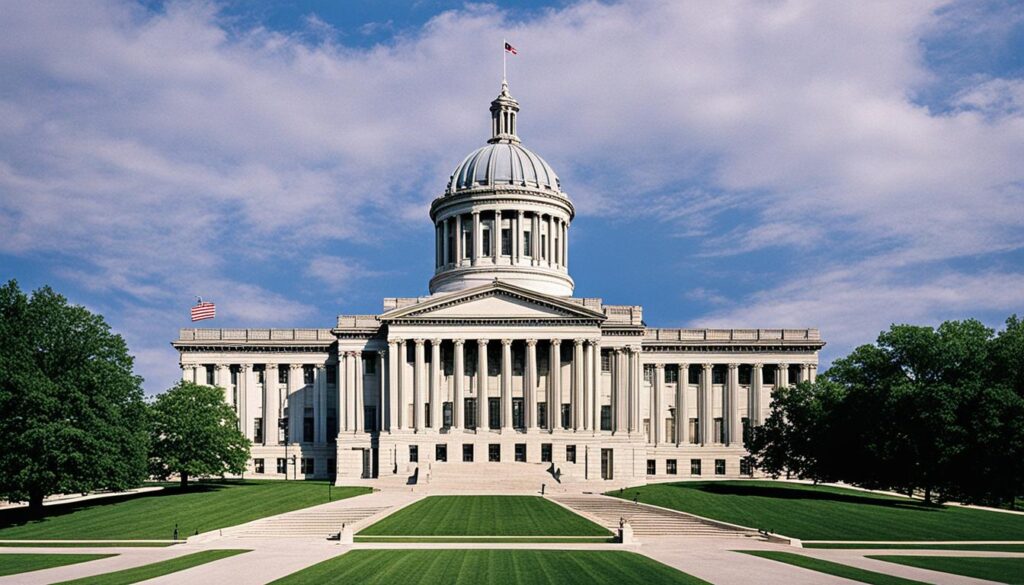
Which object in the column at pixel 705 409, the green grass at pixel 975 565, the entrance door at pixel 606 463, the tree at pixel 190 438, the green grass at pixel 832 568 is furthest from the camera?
the column at pixel 705 409

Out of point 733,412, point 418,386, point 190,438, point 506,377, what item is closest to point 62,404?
point 190,438

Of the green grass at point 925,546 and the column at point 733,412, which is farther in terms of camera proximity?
the column at point 733,412

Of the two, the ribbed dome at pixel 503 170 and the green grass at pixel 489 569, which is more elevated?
the ribbed dome at pixel 503 170

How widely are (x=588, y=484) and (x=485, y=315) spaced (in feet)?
73.8

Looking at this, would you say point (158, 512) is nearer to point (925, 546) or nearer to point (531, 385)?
point (531, 385)

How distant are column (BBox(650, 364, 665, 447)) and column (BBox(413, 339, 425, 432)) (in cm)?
2769

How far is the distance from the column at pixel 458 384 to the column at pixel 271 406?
77.7 ft

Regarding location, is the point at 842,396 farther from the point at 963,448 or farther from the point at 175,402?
the point at 175,402

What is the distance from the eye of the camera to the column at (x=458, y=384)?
3794 inches

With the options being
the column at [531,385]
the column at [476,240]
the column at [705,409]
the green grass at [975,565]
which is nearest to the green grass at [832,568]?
the green grass at [975,565]

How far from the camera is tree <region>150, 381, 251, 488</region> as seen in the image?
3127 inches

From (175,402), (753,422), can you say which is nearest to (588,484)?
(753,422)

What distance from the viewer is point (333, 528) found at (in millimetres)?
52906

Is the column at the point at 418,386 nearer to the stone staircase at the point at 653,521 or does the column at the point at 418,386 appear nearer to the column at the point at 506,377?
the column at the point at 506,377
